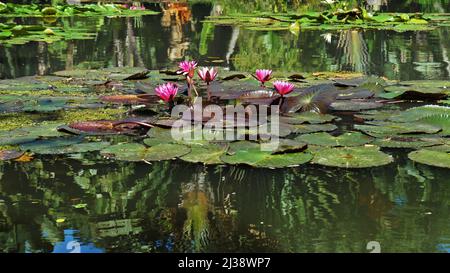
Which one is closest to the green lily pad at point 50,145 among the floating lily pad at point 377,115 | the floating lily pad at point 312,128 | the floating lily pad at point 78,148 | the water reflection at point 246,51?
the floating lily pad at point 78,148

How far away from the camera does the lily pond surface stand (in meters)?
2.02

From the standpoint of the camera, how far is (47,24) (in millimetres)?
9883

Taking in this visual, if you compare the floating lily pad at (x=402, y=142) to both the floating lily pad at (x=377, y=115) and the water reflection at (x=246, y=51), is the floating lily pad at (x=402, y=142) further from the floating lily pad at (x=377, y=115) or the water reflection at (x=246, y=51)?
the water reflection at (x=246, y=51)

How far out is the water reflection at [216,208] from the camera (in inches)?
77.3

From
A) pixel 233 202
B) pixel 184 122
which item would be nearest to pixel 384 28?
pixel 184 122

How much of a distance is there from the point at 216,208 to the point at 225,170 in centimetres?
41

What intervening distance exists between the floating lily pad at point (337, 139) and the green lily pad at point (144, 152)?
0.56 metres

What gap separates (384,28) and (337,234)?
277 inches

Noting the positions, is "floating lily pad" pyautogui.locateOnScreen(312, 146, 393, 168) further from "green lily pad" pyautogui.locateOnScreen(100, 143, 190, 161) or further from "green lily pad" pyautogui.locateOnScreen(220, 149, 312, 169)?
"green lily pad" pyautogui.locateOnScreen(100, 143, 190, 161)

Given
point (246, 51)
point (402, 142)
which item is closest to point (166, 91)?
point (402, 142)

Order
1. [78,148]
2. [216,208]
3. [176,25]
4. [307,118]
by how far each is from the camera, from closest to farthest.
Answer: [216,208] < [78,148] < [307,118] < [176,25]

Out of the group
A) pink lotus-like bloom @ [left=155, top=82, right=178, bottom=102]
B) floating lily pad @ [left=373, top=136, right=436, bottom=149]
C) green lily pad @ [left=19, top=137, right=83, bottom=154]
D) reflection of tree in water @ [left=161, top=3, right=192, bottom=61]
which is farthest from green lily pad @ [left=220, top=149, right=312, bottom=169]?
reflection of tree in water @ [left=161, top=3, right=192, bottom=61]

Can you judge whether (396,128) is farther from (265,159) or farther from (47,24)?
(47,24)
